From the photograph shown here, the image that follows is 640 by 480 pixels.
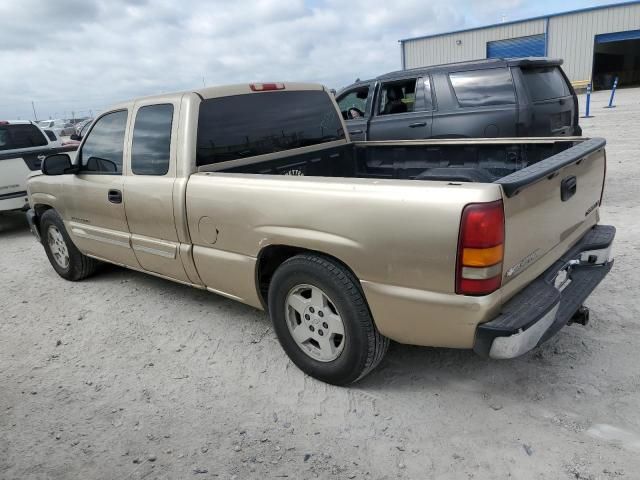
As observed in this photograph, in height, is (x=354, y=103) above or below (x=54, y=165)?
above

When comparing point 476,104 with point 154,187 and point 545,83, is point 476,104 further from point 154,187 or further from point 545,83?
point 154,187

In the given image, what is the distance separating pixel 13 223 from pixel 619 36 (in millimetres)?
34055

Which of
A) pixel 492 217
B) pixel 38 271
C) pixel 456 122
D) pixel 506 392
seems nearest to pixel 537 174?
pixel 492 217

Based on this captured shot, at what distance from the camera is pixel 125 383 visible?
331 centimetres

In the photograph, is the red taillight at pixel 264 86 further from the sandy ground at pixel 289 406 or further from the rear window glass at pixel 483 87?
the rear window glass at pixel 483 87

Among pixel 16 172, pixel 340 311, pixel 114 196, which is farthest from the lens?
pixel 16 172

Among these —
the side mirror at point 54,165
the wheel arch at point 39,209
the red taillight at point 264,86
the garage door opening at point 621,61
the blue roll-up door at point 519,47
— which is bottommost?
the wheel arch at point 39,209

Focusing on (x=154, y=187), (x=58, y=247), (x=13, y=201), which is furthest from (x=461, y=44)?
(x=154, y=187)

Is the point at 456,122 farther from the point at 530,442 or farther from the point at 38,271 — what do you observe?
the point at 38,271

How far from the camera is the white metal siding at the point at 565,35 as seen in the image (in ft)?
98.6

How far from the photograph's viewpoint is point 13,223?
9258 mm

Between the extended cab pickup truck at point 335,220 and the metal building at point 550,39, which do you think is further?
the metal building at point 550,39

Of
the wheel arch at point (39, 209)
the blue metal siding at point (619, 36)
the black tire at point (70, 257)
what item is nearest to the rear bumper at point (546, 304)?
the black tire at point (70, 257)

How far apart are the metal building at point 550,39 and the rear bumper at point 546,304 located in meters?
31.9
